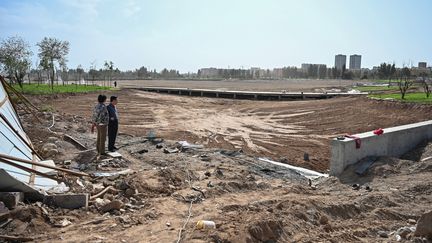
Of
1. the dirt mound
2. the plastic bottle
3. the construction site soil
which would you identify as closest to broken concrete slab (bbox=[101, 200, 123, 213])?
the construction site soil

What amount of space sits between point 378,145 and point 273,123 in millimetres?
11342

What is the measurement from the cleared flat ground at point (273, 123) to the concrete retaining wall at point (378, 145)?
2.28 metres

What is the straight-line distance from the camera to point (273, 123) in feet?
69.5

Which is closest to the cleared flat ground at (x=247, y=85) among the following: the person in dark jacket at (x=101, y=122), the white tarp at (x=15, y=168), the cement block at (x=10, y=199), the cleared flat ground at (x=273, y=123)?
the cleared flat ground at (x=273, y=123)

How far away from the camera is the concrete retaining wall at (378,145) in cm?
907

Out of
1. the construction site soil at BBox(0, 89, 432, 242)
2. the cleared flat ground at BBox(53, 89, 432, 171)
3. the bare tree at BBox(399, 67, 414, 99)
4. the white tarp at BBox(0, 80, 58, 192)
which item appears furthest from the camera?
the bare tree at BBox(399, 67, 414, 99)

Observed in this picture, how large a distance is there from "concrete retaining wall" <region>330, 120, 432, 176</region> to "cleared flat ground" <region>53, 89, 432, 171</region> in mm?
2282

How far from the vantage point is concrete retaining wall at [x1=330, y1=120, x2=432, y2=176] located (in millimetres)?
9070

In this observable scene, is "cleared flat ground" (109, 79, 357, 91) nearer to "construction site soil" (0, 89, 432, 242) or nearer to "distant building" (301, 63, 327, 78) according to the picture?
"distant building" (301, 63, 327, 78)

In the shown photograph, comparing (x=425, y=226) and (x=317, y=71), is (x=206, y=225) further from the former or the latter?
(x=317, y=71)

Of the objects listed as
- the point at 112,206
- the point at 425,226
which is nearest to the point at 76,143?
the point at 112,206

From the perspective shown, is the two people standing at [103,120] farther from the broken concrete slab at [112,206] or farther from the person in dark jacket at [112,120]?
the broken concrete slab at [112,206]

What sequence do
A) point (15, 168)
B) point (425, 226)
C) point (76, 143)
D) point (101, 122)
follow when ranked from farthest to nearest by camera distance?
point (76, 143)
point (101, 122)
point (15, 168)
point (425, 226)

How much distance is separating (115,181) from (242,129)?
41.5 ft
